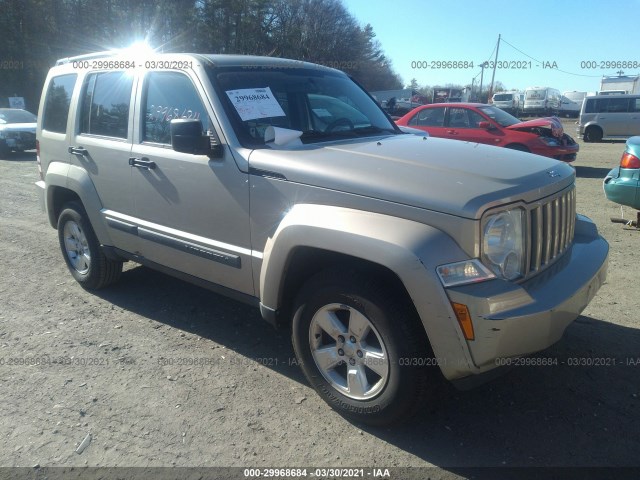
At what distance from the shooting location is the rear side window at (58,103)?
15.5ft

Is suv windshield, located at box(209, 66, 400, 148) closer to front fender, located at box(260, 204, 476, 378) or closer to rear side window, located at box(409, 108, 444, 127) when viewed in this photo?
front fender, located at box(260, 204, 476, 378)

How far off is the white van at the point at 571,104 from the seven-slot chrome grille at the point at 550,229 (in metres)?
45.1

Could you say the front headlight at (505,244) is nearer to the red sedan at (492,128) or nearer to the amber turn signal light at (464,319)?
the amber turn signal light at (464,319)

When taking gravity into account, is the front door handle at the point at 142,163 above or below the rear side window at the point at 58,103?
below

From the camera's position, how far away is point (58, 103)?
487 cm

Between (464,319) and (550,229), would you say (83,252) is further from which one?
(550,229)

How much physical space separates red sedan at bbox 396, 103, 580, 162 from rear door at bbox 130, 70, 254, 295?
776cm

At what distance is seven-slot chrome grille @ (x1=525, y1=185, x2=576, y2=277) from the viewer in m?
2.70

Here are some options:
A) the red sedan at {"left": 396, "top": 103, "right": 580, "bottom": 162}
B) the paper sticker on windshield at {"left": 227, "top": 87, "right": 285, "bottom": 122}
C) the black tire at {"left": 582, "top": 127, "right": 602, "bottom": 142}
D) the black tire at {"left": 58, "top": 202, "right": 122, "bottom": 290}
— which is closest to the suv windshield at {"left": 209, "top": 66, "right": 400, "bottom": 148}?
the paper sticker on windshield at {"left": 227, "top": 87, "right": 285, "bottom": 122}

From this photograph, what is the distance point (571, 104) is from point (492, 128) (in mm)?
38110

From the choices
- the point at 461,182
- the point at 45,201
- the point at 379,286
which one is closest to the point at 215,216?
the point at 379,286

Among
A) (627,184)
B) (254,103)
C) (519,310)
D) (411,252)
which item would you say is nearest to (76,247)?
(254,103)

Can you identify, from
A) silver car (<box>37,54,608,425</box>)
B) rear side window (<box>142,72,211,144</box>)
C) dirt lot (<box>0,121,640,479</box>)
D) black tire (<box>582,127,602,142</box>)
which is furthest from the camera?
black tire (<box>582,127,602,142</box>)

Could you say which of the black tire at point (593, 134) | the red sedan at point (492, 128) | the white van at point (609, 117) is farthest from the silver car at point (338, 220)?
the black tire at point (593, 134)
